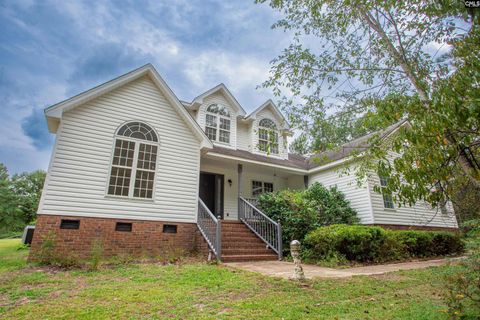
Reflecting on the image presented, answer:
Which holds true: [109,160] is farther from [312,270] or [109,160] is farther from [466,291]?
[466,291]

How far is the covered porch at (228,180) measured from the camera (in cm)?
1293

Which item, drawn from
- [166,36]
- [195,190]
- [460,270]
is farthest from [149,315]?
[166,36]

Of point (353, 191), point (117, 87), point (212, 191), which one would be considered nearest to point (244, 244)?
point (212, 191)

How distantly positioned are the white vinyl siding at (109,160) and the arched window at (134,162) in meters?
0.20

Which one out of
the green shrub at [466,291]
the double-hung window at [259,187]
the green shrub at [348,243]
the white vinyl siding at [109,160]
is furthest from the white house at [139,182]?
the green shrub at [466,291]

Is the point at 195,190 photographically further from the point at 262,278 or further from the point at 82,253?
the point at 262,278

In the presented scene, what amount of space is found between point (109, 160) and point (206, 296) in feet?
21.3

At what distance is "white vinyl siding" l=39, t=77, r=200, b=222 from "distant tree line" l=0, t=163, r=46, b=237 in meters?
13.1

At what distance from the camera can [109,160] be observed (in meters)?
9.10

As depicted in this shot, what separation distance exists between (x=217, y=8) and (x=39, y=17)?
25.8 feet

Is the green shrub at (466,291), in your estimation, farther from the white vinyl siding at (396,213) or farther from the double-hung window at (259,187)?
the double-hung window at (259,187)

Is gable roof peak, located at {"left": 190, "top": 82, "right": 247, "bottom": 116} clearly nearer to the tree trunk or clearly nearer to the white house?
the white house

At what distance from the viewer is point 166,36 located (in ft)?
50.5

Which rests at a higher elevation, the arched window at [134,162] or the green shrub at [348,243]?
the arched window at [134,162]
